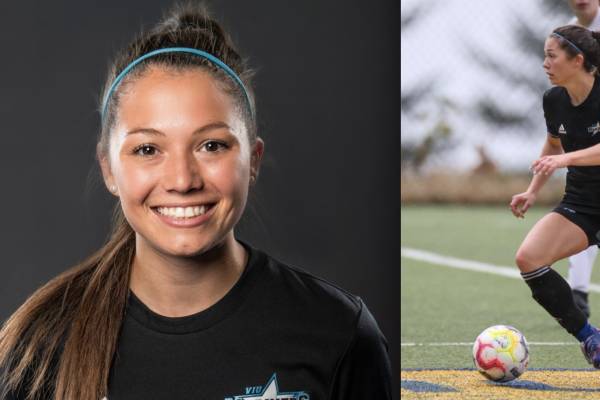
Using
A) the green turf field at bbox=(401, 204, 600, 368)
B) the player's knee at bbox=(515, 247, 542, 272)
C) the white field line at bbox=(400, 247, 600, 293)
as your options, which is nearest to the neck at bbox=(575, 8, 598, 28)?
the player's knee at bbox=(515, 247, 542, 272)

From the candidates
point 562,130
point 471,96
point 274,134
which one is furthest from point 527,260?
point 471,96

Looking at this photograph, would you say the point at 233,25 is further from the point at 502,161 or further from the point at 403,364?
the point at 502,161

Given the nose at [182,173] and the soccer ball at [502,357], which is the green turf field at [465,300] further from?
the nose at [182,173]

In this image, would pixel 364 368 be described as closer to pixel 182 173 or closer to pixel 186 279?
pixel 186 279

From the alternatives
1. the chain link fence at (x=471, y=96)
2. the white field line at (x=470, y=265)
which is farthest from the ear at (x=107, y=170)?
the white field line at (x=470, y=265)

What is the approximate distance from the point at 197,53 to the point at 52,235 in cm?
126

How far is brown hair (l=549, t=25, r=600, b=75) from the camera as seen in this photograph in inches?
106

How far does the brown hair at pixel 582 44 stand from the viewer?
270 centimetres

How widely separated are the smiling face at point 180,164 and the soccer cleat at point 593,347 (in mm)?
2013

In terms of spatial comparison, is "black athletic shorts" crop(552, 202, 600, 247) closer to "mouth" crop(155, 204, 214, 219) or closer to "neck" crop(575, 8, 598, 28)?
"neck" crop(575, 8, 598, 28)

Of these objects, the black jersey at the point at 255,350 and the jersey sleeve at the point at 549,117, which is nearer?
the black jersey at the point at 255,350

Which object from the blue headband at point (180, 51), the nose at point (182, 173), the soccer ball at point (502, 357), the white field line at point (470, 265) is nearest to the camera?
the nose at point (182, 173)

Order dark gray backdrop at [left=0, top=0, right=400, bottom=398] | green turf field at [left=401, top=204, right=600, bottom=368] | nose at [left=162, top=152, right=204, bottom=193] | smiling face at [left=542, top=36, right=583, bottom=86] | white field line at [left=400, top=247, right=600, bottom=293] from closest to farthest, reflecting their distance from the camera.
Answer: nose at [left=162, top=152, right=204, bottom=193], dark gray backdrop at [left=0, top=0, right=400, bottom=398], smiling face at [left=542, top=36, right=583, bottom=86], green turf field at [left=401, top=204, right=600, bottom=368], white field line at [left=400, top=247, right=600, bottom=293]

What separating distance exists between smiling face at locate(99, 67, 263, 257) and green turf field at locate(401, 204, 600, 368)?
1.93 m
